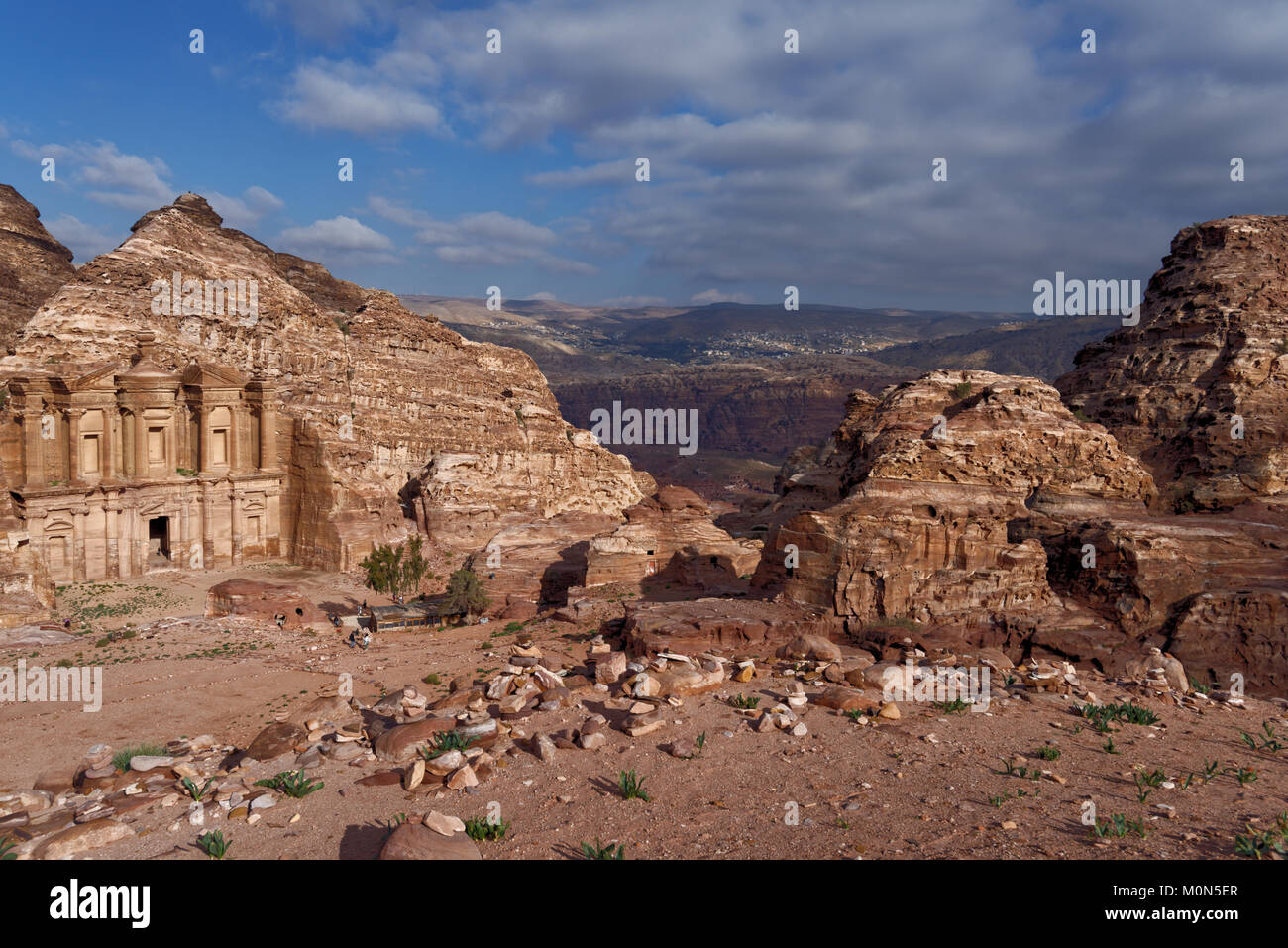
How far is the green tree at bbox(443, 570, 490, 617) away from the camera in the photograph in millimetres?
26781

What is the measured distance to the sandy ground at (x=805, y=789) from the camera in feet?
28.1

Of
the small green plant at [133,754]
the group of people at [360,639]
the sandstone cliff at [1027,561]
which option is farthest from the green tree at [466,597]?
the small green plant at [133,754]

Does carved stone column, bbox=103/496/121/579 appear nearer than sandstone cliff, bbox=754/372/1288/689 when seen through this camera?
No

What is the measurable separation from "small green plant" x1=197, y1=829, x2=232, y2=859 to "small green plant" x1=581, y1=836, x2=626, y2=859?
3844 millimetres

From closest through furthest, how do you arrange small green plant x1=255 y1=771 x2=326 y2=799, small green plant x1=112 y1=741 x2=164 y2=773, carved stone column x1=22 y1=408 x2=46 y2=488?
1. small green plant x1=255 y1=771 x2=326 y2=799
2. small green plant x1=112 y1=741 x2=164 y2=773
3. carved stone column x1=22 y1=408 x2=46 y2=488

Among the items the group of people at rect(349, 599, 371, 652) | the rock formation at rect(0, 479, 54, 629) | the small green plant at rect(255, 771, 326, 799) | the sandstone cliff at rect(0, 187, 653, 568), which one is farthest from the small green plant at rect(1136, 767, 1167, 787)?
the sandstone cliff at rect(0, 187, 653, 568)

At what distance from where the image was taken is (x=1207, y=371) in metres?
30.1

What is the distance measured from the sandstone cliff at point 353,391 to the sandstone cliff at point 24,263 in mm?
7672

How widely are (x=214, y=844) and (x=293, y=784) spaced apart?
1886 mm

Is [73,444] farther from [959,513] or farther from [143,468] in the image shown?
[959,513]

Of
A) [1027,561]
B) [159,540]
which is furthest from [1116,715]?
[159,540]

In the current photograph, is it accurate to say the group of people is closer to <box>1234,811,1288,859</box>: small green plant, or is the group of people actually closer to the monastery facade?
the monastery facade

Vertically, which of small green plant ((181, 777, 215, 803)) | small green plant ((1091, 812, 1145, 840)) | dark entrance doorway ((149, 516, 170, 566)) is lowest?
small green plant ((181, 777, 215, 803))
